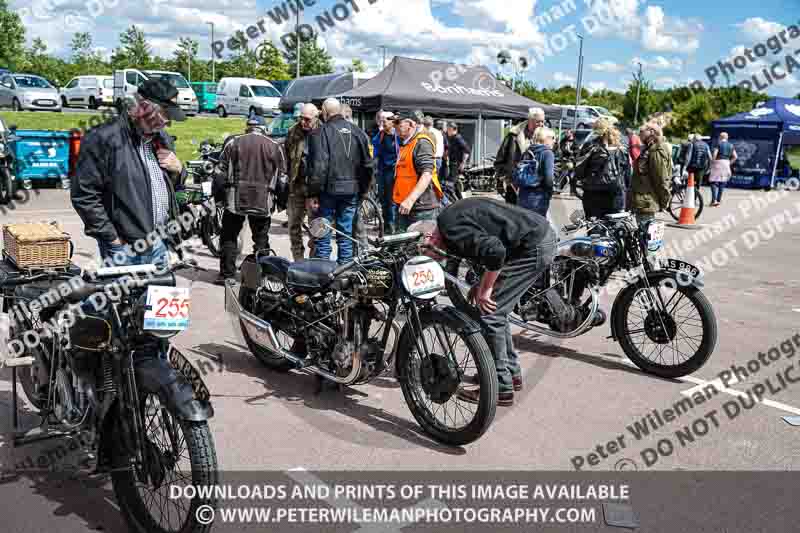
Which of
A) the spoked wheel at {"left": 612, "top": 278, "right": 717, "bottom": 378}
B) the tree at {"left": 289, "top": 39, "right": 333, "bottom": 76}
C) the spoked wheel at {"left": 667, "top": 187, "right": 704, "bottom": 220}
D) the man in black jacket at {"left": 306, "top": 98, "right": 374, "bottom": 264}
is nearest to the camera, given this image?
the spoked wheel at {"left": 612, "top": 278, "right": 717, "bottom": 378}

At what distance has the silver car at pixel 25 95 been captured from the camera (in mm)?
31188

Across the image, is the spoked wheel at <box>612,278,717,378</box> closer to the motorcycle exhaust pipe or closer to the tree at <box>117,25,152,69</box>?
the motorcycle exhaust pipe

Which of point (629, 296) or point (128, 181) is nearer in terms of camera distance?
point (128, 181)

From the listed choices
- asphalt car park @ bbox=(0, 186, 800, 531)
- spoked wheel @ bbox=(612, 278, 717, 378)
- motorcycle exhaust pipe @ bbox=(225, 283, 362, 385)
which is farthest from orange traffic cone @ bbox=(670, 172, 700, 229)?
motorcycle exhaust pipe @ bbox=(225, 283, 362, 385)

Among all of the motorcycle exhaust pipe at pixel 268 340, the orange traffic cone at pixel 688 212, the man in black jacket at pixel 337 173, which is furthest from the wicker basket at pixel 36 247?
the orange traffic cone at pixel 688 212

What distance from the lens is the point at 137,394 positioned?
3246 millimetres

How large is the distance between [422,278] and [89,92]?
35.2 metres

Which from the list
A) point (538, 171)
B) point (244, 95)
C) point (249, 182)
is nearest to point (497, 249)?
point (538, 171)

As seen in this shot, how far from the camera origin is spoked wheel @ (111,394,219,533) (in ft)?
9.81

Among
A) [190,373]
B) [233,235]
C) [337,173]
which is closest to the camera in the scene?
[190,373]

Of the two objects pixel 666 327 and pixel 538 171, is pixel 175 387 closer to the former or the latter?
pixel 666 327

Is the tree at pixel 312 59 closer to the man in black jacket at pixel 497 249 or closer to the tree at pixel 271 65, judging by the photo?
the tree at pixel 271 65

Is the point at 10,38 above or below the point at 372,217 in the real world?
above

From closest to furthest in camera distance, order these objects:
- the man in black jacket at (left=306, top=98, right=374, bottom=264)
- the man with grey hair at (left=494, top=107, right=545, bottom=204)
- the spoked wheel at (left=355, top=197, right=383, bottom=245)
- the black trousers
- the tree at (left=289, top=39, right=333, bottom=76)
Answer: the man in black jacket at (left=306, top=98, right=374, bottom=264), the black trousers, the man with grey hair at (left=494, top=107, right=545, bottom=204), the spoked wheel at (left=355, top=197, right=383, bottom=245), the tree at (left=289, top=39, right=333, bottom=76)
